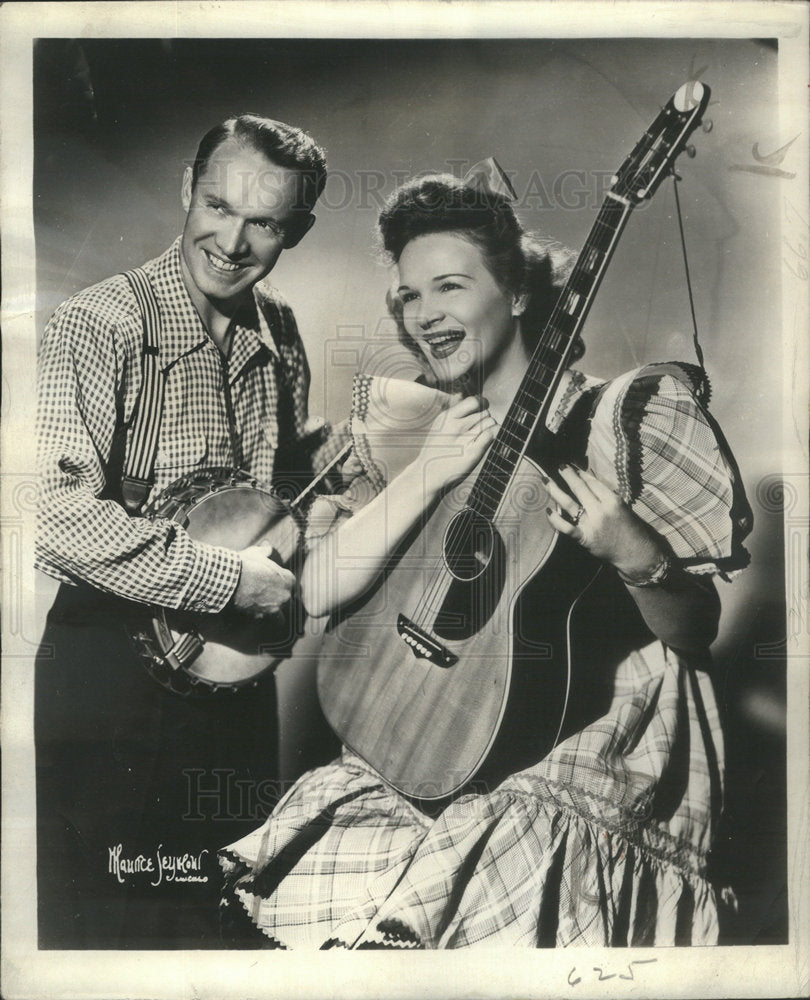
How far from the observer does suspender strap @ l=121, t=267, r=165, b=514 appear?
5.59ft

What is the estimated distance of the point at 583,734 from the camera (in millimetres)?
1719

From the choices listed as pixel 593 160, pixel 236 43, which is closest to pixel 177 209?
pixel 236 43

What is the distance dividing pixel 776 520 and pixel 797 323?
0.46 metres

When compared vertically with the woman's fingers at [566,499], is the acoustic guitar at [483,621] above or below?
below

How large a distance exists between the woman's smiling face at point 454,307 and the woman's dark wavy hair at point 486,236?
0.7 inches

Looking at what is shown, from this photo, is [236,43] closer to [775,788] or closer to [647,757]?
[647,757]

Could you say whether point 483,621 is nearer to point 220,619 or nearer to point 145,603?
point 220,619

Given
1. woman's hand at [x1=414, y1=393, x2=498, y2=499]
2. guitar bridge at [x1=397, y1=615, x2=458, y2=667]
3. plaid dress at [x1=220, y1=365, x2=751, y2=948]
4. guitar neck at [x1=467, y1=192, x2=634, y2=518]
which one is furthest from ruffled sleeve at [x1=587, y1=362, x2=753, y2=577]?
guitar bridge at [x1=397, y1=615, x2=458, y2=667]

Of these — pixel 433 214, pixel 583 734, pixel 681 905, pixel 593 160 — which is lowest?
pixel 681 905

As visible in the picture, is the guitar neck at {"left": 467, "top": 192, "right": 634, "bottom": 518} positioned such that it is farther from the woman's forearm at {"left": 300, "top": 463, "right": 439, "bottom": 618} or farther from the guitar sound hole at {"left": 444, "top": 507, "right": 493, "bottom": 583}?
the woman's forearm at {"left": 300, "top": 463, "right": 439, "bottom": 618}

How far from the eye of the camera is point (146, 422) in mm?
1707

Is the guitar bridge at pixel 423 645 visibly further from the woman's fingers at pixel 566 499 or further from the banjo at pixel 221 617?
the woman's fingers at pixel 566 499

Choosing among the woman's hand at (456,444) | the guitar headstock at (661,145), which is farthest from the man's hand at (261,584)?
the guitar headstock at (661,145)

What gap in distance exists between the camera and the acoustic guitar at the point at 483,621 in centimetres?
171
